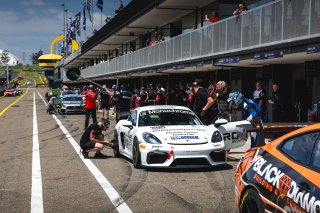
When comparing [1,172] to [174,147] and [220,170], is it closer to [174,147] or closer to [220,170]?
[174,147]

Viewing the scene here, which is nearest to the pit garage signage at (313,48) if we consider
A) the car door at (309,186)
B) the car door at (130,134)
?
the car door at (130,134)

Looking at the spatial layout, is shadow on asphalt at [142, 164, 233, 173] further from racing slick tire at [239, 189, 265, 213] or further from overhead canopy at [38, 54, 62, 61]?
overhead canopy at [38, 54, 62, 61]

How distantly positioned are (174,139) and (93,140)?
9.40 feet

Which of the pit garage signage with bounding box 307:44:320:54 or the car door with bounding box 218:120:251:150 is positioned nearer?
the car door with bounding box 218:120:251:150

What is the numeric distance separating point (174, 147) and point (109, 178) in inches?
50.2

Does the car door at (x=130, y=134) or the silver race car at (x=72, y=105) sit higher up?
the car door at (x=130, y=134)

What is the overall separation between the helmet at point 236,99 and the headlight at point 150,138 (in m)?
2.22

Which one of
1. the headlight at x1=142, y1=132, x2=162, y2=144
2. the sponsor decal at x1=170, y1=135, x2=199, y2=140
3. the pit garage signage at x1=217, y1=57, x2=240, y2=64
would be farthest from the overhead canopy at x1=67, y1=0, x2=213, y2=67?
the sponsor decal at x1=170, y1=135, x2=199, y2=140

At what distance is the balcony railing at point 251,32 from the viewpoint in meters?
12.2

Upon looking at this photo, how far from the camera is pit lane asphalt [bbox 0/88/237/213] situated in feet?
21.9

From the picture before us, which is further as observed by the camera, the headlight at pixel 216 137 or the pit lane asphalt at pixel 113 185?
the headlight at pixel 216 137

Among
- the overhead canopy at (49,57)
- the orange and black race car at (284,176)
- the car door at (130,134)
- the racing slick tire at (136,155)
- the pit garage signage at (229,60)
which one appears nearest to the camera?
the orange and black race car at (284,176)

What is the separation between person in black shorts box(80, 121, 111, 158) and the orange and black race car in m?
6.88

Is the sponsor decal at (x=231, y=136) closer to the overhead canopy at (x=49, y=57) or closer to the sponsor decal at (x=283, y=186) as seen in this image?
the sponsor decal at (x=283, y=186)
